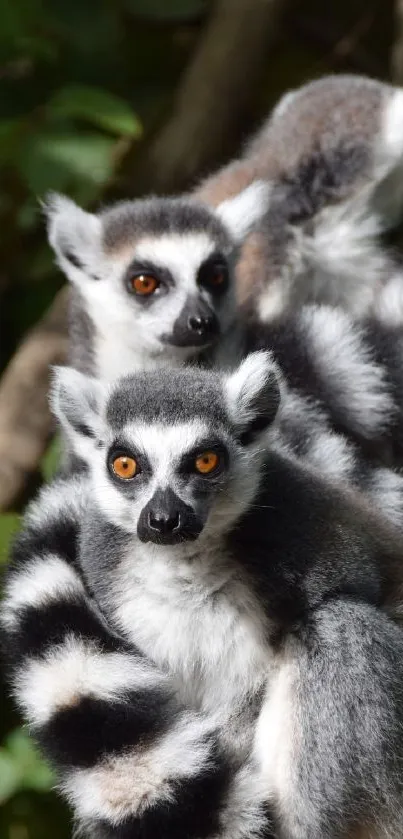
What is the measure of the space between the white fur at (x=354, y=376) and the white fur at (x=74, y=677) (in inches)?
42.7

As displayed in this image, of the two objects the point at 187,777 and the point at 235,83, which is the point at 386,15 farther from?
the point at 187,777

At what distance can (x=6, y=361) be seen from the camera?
5328 millimetres

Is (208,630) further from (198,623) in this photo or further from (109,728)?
(109,728)

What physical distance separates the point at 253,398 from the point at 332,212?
1.59m

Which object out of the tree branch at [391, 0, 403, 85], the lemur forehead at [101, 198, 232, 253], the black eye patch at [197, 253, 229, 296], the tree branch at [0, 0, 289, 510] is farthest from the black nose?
the tree branch at [391, 0, 403, 85]

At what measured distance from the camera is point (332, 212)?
4121mm

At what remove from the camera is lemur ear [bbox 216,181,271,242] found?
3943 millimetres

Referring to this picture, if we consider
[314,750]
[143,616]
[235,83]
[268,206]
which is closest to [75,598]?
[143,616]

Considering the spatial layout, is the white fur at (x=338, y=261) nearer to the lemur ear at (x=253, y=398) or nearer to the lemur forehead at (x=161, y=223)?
the lemur forehead at (x=161, y=223)

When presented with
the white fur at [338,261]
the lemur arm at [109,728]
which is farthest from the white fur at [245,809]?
the white fur at [338,261]

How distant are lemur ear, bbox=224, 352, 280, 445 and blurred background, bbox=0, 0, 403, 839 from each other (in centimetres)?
117

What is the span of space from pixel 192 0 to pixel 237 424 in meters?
3.27

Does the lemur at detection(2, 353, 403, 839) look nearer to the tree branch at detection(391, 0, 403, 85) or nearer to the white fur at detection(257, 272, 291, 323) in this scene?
the white fur at detection(257, 272, 291, 323)

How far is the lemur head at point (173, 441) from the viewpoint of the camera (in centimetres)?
257
